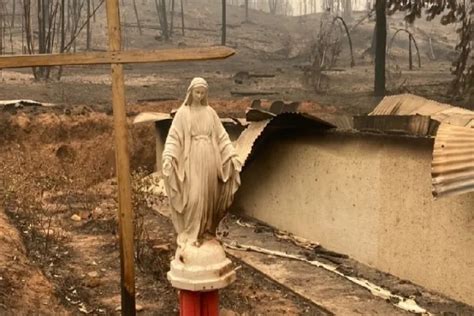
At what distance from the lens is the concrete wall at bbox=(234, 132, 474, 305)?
7.89 meters

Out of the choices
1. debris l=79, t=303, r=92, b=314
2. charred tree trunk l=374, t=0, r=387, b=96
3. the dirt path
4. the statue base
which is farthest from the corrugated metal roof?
charred tree trunk l=374, t=0, r=387, b=96

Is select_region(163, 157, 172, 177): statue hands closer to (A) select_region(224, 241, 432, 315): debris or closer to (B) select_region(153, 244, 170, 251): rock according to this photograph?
(A) select_region(224, 241, 432, 315): debris

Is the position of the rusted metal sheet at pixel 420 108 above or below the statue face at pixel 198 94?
below

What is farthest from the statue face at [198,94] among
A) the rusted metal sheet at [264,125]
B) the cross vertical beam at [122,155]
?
the rusted metal sheet at [264,125]

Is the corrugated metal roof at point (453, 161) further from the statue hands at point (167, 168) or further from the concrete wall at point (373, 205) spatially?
the statue hands at point (167, 168)

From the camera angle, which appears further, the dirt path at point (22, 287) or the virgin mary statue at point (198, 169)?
the dirt path at point (22, 287)

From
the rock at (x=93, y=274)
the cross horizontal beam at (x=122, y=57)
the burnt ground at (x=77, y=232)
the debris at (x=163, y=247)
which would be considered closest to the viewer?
the cross horizontal beam at (x=122, y=57)

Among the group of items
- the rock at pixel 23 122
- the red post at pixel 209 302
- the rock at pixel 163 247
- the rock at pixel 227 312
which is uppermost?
the rock at pixel 23 122

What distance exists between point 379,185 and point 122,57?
4359 mm

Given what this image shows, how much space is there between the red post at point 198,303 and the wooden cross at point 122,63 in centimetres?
81

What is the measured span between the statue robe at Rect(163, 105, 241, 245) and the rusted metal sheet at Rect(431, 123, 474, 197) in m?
2.11

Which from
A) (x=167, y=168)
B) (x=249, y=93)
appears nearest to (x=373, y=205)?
(x=167, y=168)

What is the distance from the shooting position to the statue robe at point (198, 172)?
5.83m

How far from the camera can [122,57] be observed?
20.9 ft
